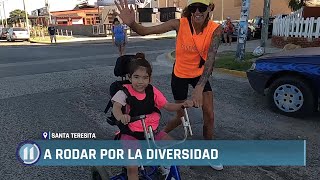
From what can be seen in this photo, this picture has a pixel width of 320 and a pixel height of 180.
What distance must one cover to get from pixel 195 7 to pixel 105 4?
39.4 meters

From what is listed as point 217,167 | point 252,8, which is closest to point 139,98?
point 217,167

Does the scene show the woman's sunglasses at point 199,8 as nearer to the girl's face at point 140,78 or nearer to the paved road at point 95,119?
the girl's face at point 140,78

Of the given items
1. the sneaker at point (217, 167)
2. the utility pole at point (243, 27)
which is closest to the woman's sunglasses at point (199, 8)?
→ the sneaker at point (217, 167)

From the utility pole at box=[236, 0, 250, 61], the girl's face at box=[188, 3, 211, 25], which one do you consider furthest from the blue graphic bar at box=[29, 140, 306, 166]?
the utility pole at box=[236, 0, 250, 61]

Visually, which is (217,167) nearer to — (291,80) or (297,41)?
(291,80)

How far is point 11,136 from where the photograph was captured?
174 inches

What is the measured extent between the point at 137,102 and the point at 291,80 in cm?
328

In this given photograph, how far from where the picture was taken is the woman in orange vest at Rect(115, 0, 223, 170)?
297cm

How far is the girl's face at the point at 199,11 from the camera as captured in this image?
9.82ft

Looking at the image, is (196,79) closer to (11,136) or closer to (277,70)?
(277,70)

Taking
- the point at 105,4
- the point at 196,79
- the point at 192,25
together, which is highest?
the point at 105,4

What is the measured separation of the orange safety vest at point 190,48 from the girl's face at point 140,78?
872 millimetres

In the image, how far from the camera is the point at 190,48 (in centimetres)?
328

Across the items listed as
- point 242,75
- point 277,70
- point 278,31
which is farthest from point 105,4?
point 277,70
